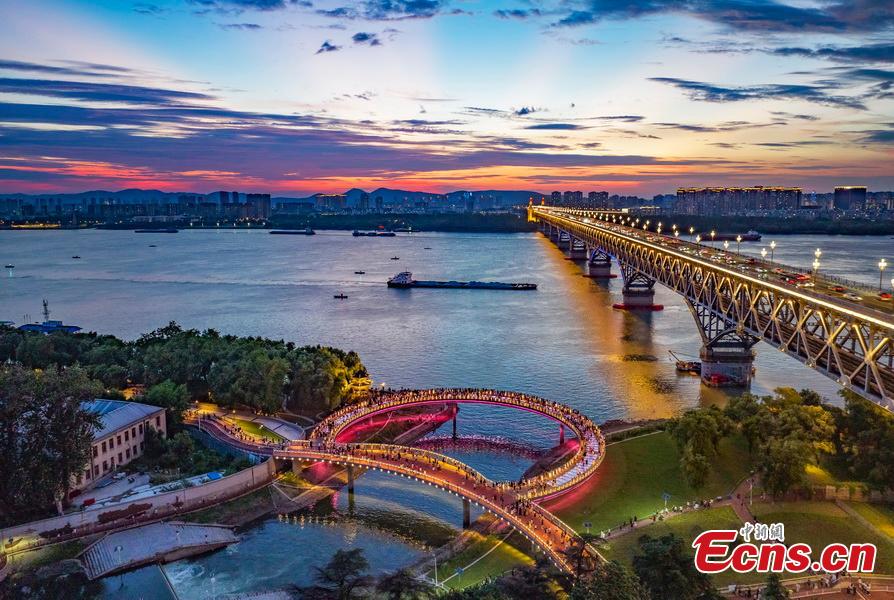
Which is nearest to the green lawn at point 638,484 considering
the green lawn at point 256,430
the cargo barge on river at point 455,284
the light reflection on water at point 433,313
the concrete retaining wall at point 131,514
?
the light reflection on water at point 433,313

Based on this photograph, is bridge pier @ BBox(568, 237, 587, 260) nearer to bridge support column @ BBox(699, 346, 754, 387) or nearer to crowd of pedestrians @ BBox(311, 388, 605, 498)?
bridge support column @ BBox(699, 346, 754, 387)

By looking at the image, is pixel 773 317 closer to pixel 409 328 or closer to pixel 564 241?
pixel 409 328

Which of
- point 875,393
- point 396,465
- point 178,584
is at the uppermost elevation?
point 875,393

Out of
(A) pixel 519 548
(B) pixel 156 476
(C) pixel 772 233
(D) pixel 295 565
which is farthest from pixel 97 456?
A: (C) pixel 772 233

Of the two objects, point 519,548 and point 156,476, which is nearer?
point 519,548

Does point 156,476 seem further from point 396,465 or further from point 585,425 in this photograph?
point 585,425

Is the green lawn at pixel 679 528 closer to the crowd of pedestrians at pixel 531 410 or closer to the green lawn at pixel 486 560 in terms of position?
the green lawn at pixel 486 560

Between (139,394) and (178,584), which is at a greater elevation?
(139,394)
